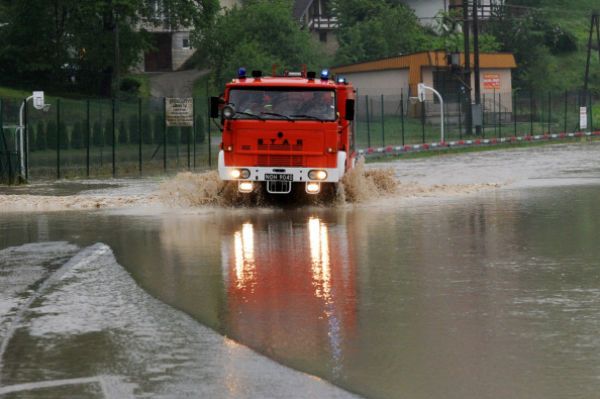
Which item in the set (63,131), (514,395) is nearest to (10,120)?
(63,131)

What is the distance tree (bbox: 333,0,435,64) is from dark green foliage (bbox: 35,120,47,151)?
49597 mm

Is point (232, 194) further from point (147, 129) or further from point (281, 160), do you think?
point (147, 129)

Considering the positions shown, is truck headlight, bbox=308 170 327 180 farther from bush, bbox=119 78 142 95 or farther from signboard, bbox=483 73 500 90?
signboard, bbox=483 73 500 90

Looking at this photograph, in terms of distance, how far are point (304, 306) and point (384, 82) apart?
6677cm

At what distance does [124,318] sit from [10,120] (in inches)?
1152

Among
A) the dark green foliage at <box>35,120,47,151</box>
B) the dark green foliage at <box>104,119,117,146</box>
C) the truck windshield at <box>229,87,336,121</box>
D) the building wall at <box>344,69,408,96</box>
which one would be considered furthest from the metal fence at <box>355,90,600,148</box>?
the truck windshield at <box>229,87,336,121</box>

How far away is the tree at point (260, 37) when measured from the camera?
79.4 meters

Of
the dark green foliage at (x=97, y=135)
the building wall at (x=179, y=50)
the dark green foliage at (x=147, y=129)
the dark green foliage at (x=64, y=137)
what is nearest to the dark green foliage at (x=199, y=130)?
the dark green foliage at (x=147, y=129)

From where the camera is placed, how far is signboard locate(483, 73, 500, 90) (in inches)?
3169

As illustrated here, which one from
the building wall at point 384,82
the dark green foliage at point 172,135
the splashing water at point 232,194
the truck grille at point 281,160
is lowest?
the splashing water at point 232,194

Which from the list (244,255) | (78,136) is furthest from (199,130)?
(244,255)

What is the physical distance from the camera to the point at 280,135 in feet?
75.8

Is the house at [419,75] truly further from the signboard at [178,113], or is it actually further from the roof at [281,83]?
the roof at [281,83]

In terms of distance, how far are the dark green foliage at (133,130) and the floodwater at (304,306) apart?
67.8 ft
